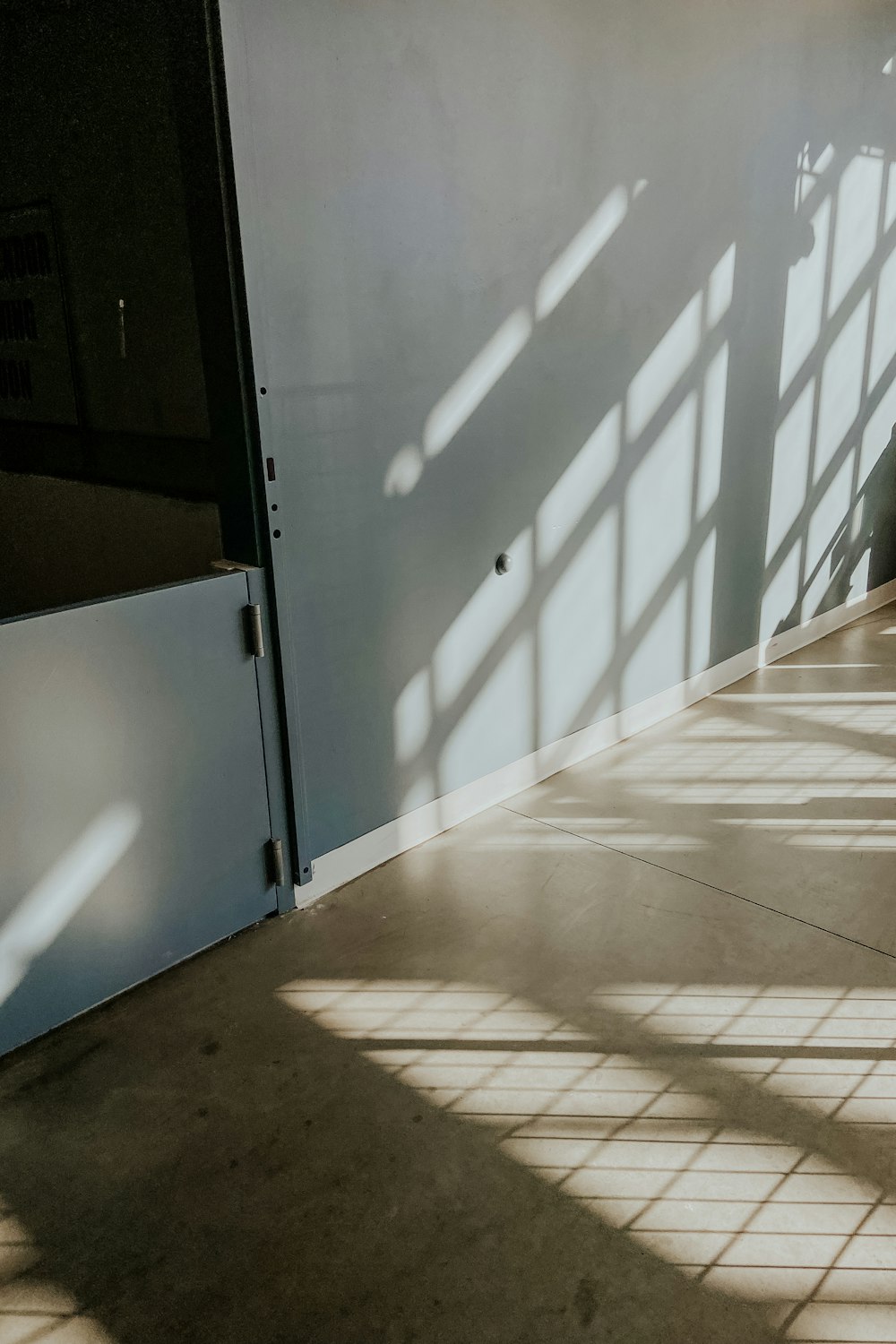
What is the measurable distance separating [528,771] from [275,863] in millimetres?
1209

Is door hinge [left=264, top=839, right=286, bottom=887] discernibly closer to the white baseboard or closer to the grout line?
the white baseboard

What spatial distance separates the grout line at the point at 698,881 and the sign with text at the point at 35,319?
6.66ft

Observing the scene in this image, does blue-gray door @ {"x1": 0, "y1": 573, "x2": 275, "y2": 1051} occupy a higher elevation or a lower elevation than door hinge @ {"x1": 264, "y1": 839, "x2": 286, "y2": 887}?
higher

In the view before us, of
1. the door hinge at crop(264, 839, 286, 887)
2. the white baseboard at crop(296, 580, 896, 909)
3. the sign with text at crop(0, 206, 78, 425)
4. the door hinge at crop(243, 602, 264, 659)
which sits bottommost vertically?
the white baseboard at crop(296, 580, 896, 909)

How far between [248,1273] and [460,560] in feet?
6.94

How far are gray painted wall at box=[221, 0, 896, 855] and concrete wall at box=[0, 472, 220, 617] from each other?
0.35 metres

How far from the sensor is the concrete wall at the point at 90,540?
9.83 feet

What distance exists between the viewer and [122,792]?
260cm

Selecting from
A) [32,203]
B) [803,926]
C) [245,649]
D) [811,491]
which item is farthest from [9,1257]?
[811,491]

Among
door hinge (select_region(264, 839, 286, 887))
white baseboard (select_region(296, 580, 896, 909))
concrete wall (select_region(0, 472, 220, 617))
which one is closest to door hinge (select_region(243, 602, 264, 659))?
concrete wall (select_region(0, 472, 220, 617))

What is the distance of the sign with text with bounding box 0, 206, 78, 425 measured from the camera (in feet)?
10.6

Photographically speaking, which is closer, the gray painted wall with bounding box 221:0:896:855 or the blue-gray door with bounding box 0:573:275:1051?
the blue-gray door with bounding box 0:573:275:1051

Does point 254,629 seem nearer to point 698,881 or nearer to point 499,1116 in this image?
Result: point 499,1116

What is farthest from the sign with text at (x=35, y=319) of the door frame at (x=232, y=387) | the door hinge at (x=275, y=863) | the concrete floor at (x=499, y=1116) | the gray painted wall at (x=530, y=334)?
the concrete floor at (x=499, y=1116)
